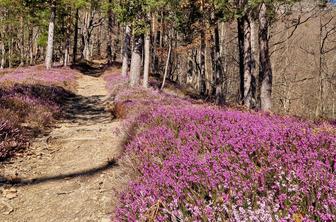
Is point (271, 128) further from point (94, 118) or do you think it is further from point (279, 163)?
point (94, 118)

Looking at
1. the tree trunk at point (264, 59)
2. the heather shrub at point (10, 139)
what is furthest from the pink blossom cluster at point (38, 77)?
the tree trunk at point (264, 59)

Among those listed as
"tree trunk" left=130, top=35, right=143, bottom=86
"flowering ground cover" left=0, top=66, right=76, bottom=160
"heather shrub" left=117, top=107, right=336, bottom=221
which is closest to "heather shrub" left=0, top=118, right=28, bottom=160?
"flowering ground cover" left=0, top=66, right=76, bottom=160

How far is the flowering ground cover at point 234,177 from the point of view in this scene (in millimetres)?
2986

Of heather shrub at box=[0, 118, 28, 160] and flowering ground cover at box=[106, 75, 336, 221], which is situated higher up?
flowering ground cover at box=[106, 75, 336, 221]

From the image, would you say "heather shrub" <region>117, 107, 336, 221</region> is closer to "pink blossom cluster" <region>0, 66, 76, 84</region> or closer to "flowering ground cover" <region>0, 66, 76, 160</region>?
"flowering ground cover" <region>0, 66, 76, 160</region>

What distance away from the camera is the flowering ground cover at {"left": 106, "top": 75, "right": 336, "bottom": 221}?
299cm

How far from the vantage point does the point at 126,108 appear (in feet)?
38.3

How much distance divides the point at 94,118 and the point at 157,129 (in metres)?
7.21

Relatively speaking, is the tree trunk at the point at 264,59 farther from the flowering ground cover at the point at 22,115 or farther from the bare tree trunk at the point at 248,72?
the flowering ground cover at the point at 22,115

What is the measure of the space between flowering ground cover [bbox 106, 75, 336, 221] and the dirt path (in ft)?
2.69

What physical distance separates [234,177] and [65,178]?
407cm

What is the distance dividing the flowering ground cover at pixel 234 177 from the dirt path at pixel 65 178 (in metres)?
0.82

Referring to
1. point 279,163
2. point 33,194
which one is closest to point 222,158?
point 279,163

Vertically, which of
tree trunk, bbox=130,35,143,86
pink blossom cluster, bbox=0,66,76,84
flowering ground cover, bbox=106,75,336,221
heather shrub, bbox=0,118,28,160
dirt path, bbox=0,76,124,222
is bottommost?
dirt path, bbox=0,76,124,222
